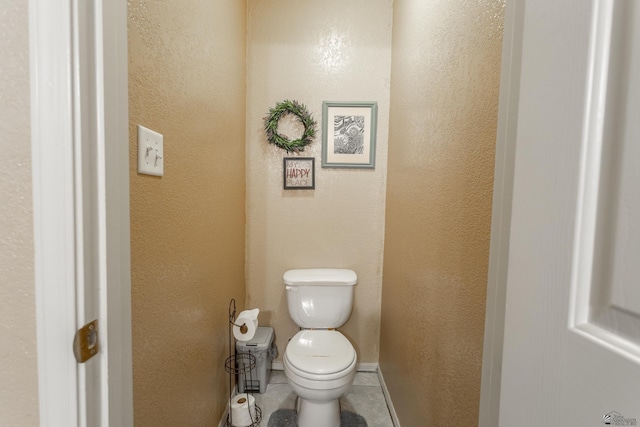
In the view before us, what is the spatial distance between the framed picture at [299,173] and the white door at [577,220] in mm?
1440

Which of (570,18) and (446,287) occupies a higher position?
(570,18)

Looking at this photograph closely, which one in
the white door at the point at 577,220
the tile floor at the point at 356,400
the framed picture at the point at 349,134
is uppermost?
the framed picture at the point at 349,134

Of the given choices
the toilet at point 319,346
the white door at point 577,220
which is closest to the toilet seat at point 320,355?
the toilet at point 319,346

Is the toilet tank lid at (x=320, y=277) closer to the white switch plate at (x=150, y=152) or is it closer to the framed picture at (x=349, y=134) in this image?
the framed picture at (x=349, y=134)

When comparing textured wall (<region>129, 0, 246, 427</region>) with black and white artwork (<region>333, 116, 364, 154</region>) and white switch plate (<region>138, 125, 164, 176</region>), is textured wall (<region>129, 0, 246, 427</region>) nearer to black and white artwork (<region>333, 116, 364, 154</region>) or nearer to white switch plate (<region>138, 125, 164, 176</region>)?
white switch plate (<region>138, 125, 164, 176</region>)

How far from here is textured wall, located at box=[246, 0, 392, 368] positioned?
1791 mm

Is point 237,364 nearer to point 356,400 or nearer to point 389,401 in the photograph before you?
point 356,400

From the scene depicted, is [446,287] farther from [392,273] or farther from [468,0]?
[468,0]

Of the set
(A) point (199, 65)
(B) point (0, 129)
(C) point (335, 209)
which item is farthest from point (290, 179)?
(B) point (0, 129)

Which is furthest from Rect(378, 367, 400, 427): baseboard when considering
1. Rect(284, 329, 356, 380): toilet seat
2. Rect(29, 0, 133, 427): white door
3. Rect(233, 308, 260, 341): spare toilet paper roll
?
Rect(29, 0, 133, 427): white door

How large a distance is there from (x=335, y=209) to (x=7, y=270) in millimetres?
1573

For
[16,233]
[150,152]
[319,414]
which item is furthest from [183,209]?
[319,414]

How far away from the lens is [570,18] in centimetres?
38

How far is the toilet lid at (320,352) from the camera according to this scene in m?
1.30
